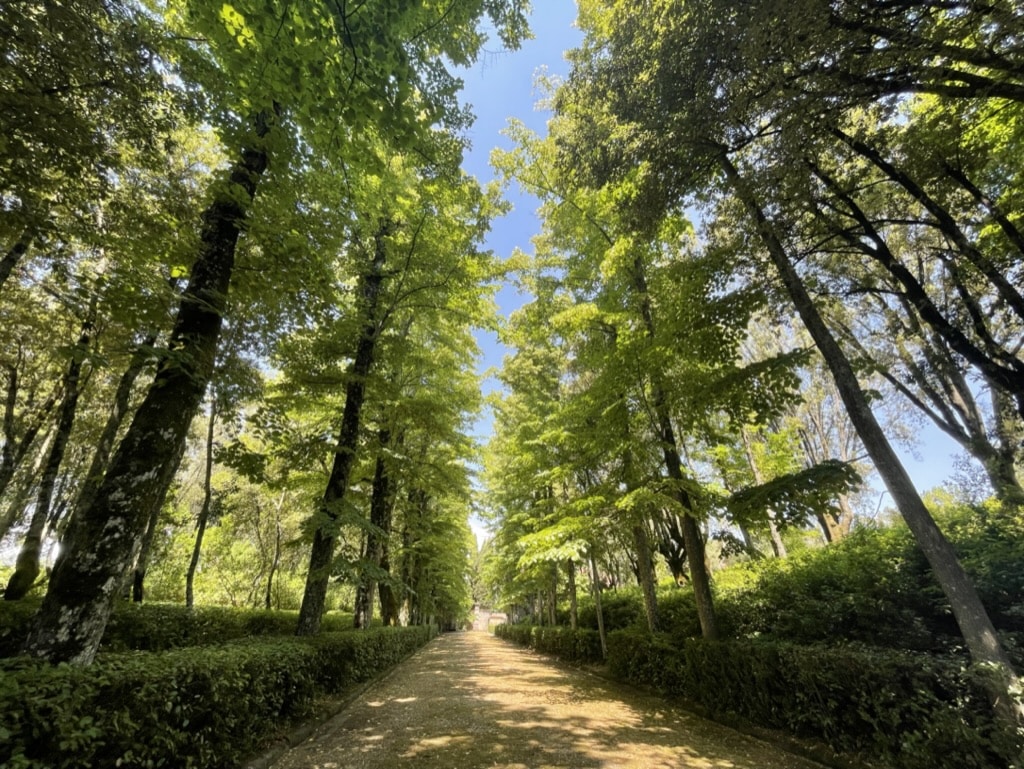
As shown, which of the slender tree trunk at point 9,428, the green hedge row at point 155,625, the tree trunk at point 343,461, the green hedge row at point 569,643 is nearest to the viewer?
the green hedge row at point 155,625

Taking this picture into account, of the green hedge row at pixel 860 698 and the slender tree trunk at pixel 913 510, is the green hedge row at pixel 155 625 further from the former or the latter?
the slender tree trunk at pixel 913 510

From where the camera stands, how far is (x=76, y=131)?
368cm

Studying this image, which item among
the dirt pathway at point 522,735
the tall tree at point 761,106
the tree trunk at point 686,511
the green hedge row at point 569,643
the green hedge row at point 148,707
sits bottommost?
the green hedge row at point 569,643

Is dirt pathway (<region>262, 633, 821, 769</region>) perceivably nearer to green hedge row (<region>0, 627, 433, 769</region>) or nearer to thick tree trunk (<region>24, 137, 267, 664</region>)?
green hedge row (<region>0, 627, 433, 769</region>)

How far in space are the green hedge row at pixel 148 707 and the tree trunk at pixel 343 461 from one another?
1.94 metres

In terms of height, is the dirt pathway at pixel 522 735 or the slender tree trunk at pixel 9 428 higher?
the slender tree trunk at pixel 9 428

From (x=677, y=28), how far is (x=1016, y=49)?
3.13 m

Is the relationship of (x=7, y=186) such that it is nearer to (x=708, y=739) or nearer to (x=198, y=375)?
(x=198, y=375)

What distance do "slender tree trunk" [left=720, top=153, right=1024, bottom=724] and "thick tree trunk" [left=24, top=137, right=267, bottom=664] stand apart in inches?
272

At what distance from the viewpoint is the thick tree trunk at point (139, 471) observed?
312 centimetres

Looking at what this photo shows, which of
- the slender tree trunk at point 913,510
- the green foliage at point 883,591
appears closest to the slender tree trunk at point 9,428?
the slender tree trunk at point 913,510

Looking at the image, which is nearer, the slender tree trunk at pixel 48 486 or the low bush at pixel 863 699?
the low bush at pixel 863 699

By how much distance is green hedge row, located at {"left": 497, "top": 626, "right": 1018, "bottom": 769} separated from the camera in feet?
11.3

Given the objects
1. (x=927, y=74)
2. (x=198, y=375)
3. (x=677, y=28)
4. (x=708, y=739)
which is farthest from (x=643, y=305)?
(x=198, y=375)
